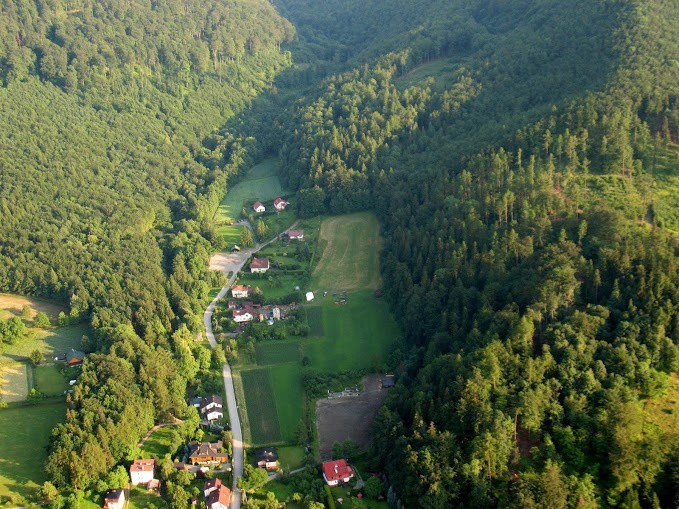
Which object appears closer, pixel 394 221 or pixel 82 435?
pixel 82 435

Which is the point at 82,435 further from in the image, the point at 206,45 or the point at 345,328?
the point at 206,45

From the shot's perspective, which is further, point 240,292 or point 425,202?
point 425,202

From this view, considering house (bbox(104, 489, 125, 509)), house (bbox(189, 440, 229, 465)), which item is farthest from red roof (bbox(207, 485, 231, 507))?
house (bbox(104, 489, 125, 509))

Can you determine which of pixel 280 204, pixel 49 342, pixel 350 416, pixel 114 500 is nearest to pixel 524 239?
pixel 350 416

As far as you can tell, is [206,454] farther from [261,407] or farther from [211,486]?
[261,407]

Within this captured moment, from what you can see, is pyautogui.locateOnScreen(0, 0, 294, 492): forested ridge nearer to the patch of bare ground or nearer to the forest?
the forest

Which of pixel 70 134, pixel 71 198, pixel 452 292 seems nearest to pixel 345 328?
pixel 452 292
